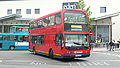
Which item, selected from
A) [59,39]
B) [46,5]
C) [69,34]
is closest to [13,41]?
[46,5]

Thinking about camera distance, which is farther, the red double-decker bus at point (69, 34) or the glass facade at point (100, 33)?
the glass facade at point (100, 33)

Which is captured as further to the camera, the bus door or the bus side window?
the bus side window

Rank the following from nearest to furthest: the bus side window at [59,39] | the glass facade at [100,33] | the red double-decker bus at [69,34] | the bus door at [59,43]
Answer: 1. the red double-decker bus at [69,34]
2. the bus door at [59,43]
3. the bus side window at [59,39]
4. the glass facade at [100,33]

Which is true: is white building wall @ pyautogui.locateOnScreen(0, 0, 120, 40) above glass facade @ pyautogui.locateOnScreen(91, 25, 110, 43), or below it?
above

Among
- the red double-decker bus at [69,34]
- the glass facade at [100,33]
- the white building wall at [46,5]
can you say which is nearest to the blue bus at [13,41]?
the white building wall at [46,5]

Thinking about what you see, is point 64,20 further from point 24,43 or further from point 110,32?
point 110,32

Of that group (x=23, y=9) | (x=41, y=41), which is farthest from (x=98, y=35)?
(x=41, y=41)

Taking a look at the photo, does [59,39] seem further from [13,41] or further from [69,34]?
[13,41]

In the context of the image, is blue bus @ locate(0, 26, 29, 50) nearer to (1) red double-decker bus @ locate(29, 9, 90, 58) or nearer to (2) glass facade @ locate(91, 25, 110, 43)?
(1) red double-decker bus @ locate(29, 9, 90, 58)

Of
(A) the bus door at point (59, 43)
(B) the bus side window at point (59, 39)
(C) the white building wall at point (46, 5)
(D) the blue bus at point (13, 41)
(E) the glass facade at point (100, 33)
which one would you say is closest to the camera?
(A) the bus door at point (59, 43)

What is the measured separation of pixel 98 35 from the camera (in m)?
48.2

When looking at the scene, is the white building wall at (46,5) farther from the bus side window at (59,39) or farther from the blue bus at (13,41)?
the bus side window at (59,39)

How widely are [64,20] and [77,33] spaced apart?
1389 mm

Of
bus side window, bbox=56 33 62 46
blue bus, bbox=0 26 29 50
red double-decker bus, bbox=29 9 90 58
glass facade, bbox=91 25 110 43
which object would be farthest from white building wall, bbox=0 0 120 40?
bus side window, bbox=56 33 62 46
